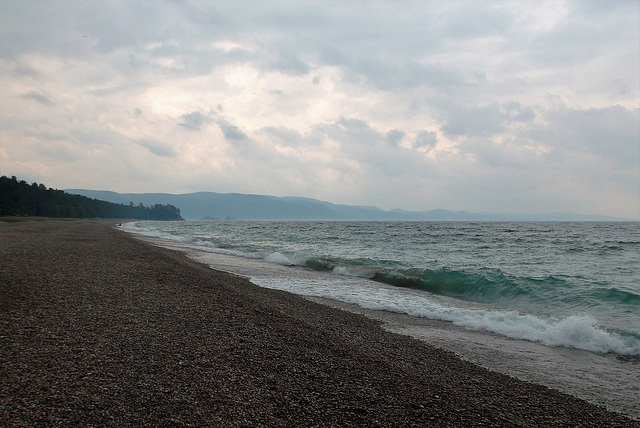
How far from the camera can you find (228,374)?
17.9 feet

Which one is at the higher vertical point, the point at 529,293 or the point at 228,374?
the point at 228,374

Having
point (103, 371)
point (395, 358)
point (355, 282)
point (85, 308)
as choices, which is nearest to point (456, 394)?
point (395, 358)

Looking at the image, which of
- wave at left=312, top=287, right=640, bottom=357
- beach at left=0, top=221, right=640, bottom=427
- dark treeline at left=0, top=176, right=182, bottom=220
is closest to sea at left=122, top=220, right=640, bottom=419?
wave at left=312, top=287, right=640, bottom=357

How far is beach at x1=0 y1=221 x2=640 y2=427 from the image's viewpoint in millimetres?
4379

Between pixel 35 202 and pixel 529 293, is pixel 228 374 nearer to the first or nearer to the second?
pixel 529 293

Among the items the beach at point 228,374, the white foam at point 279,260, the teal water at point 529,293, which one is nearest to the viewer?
the beach at point 228,374

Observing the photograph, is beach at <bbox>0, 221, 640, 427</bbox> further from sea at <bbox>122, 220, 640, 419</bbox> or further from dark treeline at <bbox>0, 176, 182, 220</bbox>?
dark treeline at <bbox>0, 176, 182, 220</bbox>

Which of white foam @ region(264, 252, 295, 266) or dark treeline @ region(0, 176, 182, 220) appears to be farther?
dark treeline @ region(0, 176, 182, 220)

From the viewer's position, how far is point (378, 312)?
39.2ft

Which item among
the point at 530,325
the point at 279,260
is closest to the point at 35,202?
the point at 279,260

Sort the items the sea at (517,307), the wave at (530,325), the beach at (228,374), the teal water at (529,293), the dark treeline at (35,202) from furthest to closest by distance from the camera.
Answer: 1. the dark treeline at (35,202)
2. the teal water at (529,293)
3. the wave at (530,325)
4. the sea at (517,307)
5. the beach at (228,374)

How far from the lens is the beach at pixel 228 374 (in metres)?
4.38

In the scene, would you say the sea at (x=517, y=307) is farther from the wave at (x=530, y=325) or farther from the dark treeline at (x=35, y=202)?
the dark treeline at (x=35, y=202)

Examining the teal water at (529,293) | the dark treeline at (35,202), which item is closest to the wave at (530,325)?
the teal water at (529,293)
